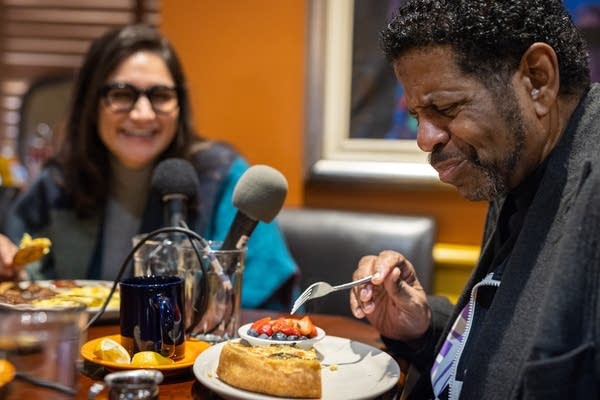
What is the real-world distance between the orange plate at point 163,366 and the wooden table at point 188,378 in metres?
0.02

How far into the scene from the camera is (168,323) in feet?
3.60

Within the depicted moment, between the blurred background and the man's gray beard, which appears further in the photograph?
the blurred background

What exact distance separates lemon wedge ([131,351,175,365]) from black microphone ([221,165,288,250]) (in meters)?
0.29

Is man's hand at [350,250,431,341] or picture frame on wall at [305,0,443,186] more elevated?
picture frame on wall at [305,0,443,186]

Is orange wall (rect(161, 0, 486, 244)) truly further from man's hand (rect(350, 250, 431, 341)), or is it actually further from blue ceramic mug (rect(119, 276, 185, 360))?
blue ceramic mug (rect(119, 276, 185, 360))

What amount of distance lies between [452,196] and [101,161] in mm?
1226

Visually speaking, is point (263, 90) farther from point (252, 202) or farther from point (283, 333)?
point (283, 333)

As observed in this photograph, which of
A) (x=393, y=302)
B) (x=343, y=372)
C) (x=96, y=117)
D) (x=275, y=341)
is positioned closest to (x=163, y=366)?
(x=275, y=341)

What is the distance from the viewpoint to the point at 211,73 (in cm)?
277

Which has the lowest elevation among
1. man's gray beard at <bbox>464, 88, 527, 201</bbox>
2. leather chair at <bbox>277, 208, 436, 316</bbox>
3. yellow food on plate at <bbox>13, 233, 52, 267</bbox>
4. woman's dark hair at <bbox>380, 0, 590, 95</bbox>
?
leather chair at <bbox>277, 208, 436, 316</bbox>

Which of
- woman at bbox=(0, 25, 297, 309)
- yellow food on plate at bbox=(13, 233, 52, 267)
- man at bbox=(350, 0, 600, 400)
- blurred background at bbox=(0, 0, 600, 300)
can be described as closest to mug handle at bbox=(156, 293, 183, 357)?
man at bbox=(350, 0, 600, 400)

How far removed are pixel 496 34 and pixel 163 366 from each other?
2.29 feet

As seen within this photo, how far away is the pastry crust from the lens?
95 centimetres

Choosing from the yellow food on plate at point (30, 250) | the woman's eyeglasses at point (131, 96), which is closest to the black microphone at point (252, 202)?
the yellow food on plate at point (30, 250)
